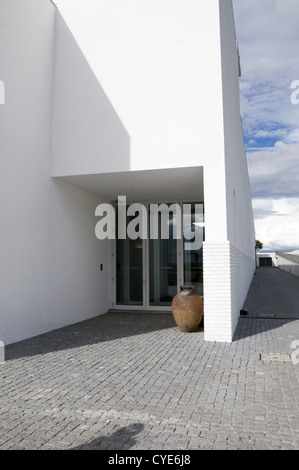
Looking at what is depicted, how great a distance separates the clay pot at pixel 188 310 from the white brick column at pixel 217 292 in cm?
59

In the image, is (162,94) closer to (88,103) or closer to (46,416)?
(88,103)

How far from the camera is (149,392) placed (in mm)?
3883

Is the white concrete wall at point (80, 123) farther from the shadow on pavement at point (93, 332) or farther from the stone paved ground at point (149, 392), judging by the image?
the stone paved ground at point (149, 392)

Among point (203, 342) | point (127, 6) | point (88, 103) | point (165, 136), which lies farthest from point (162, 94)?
point (203, 342)

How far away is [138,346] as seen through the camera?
5992mm

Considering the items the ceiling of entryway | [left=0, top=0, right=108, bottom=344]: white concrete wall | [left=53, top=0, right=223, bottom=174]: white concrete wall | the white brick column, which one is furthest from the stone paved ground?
[left=53, top=0, right=223, bottom=174]: white concrete wall

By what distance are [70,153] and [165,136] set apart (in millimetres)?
1899

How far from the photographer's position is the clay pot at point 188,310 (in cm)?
687

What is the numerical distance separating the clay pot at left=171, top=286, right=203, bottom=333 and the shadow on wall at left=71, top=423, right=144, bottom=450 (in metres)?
3.92

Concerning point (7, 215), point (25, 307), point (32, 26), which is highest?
point (32, 26)

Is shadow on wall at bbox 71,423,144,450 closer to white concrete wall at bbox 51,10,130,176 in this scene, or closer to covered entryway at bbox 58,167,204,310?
white concrete wall at bbox 51,10,130,176

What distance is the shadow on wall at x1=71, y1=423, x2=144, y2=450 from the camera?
2.71 metres

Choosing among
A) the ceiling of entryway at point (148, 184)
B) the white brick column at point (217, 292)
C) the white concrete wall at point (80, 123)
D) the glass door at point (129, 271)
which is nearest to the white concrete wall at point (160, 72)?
the white concrete wall at point (80, 123)

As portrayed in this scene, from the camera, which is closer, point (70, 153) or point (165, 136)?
point (165, 136)
